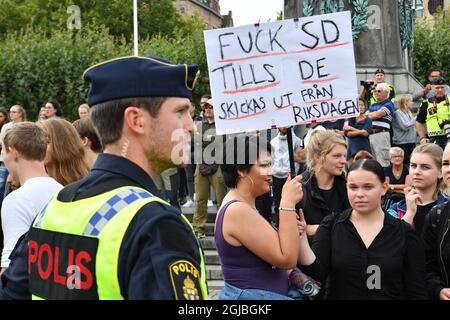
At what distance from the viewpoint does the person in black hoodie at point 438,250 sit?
4.94 m

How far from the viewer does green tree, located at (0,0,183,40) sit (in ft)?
158

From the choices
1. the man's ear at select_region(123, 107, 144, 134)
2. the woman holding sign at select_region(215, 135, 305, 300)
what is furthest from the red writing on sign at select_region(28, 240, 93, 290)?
the woman holding sign at select_region(215, 135, 305, 300)

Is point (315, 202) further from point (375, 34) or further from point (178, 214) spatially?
point (375, 34)

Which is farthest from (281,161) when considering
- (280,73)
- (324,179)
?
(280,73)

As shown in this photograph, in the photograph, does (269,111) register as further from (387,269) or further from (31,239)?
(31,239)

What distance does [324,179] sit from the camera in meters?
6.38

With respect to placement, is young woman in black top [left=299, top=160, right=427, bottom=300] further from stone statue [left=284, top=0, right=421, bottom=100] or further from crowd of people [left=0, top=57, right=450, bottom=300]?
stone statue [left=284, top=0, right=421, bottom=100]

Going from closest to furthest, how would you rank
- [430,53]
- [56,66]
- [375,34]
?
1. [375,34]
2. [56,66]
3. [430,53]

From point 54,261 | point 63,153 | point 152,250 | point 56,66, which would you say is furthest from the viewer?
point 56,66

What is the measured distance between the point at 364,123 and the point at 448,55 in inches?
518

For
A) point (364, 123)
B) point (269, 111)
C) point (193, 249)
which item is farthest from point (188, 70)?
point (364, 123)

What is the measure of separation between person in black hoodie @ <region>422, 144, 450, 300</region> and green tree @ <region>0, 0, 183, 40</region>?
42506 mm

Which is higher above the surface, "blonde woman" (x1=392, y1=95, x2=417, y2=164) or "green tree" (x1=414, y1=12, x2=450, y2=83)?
"green tree" (x1=414, y1=12, x2=450, y2=83)

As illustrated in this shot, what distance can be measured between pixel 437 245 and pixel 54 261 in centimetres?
304
